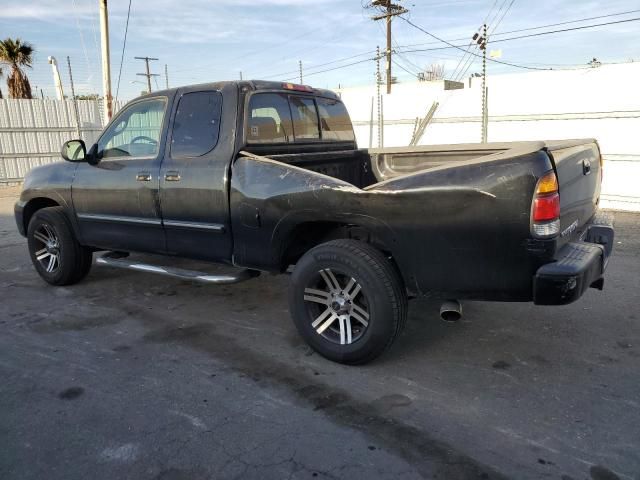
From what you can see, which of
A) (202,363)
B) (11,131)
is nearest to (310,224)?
(202,363)

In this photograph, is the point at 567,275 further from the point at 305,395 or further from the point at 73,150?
the point at 73,150

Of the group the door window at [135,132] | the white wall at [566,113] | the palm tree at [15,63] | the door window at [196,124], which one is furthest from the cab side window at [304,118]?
the palm tree at [15,63]

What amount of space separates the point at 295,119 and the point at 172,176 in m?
1.18

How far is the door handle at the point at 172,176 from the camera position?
431 centimetres

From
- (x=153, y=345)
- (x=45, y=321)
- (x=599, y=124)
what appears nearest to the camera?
(x=153, y=345)

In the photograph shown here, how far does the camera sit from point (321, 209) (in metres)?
3.54

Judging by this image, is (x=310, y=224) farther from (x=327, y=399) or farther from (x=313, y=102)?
(x=313, y=102)

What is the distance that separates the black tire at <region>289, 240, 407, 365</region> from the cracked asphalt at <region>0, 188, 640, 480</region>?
18 centimetres

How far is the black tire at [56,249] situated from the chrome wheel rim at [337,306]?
3.03 m

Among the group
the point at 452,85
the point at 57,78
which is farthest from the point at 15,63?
the point at 452,85

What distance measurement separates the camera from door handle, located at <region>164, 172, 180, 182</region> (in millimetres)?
4309

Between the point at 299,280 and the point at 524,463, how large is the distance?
1781 mm

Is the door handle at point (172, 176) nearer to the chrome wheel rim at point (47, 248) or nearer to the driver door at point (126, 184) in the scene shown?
the driver door at point (126, 184)

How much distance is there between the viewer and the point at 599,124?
366 inches
